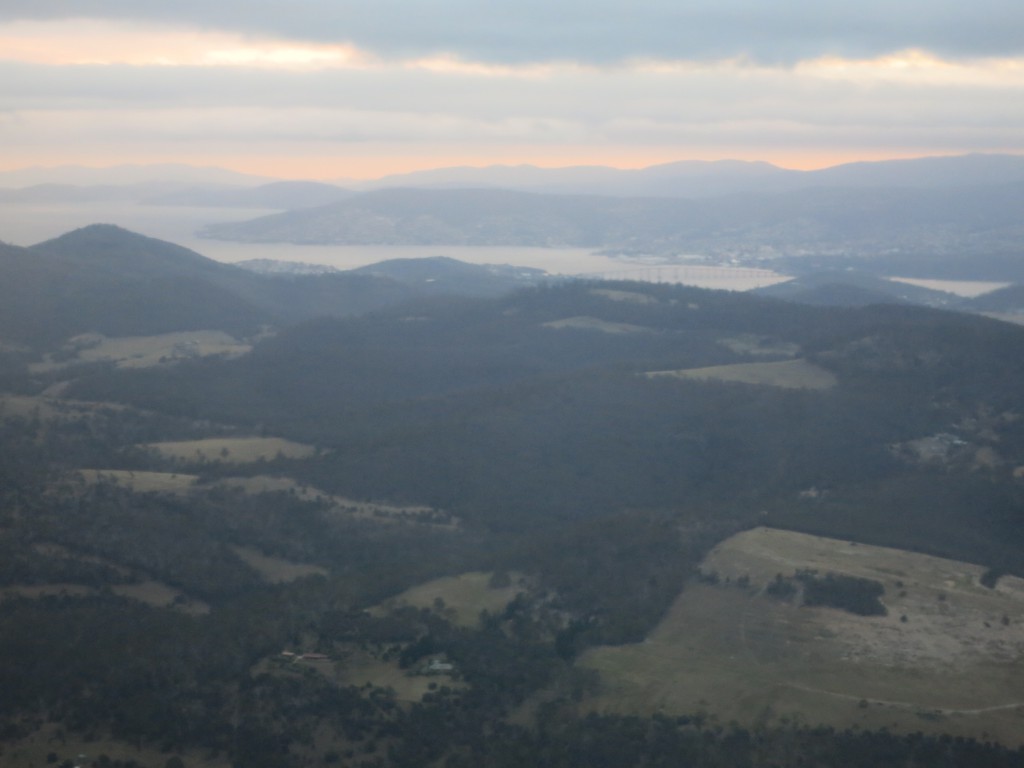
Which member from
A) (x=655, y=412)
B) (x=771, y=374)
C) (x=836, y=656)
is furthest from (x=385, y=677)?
(x=771, y=374)

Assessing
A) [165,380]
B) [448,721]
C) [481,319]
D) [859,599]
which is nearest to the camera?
[448,721]

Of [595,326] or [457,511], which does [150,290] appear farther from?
[457,511]

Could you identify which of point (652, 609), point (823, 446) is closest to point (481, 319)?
point (823, 446)

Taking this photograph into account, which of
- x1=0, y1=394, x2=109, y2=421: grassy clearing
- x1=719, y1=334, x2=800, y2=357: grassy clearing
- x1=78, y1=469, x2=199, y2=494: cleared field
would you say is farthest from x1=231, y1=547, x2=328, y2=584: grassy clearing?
x1=719, y1=334, x2=800, y2=357: grassy clearing

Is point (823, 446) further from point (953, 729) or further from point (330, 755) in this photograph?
point (330, 755)

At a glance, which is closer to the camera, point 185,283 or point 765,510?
point 765,510

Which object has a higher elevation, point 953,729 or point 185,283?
point 185,283
